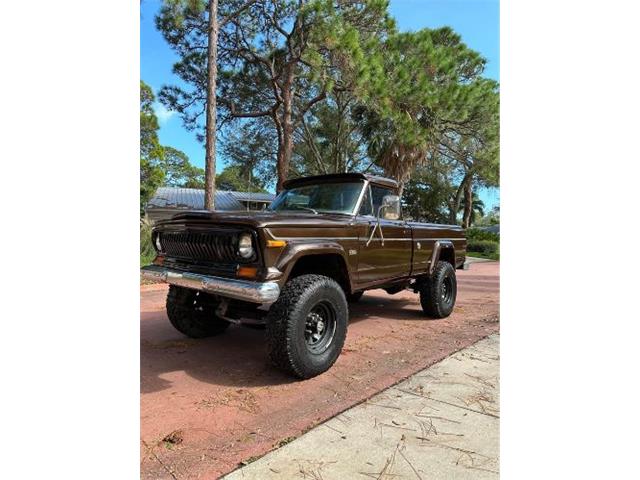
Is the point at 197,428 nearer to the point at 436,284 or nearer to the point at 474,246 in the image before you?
the point at 436,284

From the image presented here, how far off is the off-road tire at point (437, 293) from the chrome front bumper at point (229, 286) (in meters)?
2.98

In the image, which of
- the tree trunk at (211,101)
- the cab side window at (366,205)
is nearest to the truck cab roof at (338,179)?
the cab side window at (366,205)

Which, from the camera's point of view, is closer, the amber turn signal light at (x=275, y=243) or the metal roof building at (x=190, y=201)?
the amber turn signal light at (x=275, y=243)

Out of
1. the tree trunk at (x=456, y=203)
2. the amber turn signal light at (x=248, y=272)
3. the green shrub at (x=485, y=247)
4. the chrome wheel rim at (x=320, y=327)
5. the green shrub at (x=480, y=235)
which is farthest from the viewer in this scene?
the tree trunk at (x=456, y=203)

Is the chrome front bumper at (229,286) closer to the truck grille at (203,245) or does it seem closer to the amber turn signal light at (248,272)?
the amber turn signal light at (248,272)

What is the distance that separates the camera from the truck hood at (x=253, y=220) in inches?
123

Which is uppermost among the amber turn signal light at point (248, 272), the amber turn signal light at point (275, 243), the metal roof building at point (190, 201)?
the metal roof building at point (190, 201)

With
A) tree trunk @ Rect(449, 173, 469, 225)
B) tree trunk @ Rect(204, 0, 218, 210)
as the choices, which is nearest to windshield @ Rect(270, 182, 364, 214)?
tree trunk @ Rect(204, 0, 218, 210)

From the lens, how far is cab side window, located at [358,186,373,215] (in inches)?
170

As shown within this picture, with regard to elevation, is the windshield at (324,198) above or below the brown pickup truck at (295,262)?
above

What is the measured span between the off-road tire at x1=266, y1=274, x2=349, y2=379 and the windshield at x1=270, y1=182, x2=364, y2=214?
105 cm

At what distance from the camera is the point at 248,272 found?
307cm

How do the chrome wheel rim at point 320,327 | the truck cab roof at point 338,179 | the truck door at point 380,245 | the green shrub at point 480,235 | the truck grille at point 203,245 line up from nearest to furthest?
the truck grille at point 203,245, the chrome wheel rim at point 320,327, the truck door at point 380,245, the truck cab roof at point 338,179, the green shrub at point 480,235
